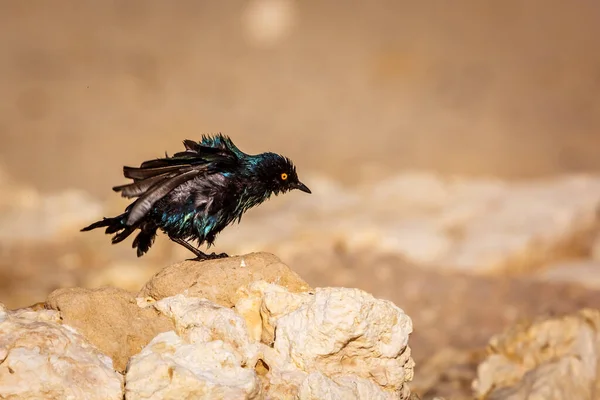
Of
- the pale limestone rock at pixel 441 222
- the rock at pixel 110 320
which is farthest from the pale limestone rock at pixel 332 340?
the pale limestone rock at pixel 441 222

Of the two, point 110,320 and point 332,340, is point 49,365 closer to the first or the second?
point 110,320

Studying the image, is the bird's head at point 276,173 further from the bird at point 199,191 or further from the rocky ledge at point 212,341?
the rocky ledge at point 212,341

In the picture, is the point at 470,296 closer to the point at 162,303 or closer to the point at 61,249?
the point at 61,249

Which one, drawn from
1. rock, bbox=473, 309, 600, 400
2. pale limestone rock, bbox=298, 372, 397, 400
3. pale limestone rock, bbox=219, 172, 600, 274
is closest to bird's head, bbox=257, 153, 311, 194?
pale limestone rock, bbox=298, 372, 397, 400

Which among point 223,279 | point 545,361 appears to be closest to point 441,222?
point 545,361

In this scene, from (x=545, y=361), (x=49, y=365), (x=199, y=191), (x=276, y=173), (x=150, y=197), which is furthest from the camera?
(x=545, y=361)

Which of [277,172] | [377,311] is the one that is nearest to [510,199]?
[277,172]
